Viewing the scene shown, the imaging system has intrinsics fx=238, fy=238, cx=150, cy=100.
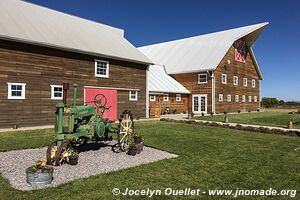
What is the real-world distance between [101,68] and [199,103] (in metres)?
15.1

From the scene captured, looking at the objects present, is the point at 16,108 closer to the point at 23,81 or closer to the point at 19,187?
the point at 23,81

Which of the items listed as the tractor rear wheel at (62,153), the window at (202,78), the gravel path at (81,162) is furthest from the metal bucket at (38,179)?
the window at (202,78)

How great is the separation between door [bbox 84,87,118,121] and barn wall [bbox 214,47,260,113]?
47.0 ft

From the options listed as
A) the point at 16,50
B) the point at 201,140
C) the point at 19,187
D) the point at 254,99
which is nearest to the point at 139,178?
the point at 19,187

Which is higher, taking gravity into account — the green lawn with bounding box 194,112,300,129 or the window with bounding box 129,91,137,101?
the window with bounding box 129,91,137,101

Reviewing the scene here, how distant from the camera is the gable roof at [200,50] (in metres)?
30.0

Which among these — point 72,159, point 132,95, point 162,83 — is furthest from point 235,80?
point 72,159

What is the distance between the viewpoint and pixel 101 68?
18953 mm

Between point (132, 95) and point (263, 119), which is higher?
point (132, 95)

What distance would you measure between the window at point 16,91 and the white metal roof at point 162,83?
42.3 ft

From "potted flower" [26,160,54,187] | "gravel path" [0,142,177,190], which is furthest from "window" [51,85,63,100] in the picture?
"potted flower" [26,160,54,187]

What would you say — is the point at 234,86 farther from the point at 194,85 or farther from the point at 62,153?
the point at 62,153

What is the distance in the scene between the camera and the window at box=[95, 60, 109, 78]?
18672mm

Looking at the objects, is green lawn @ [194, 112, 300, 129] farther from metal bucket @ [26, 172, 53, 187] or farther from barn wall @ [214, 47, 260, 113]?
metal bucket @ [26, 172, 53, 187]
